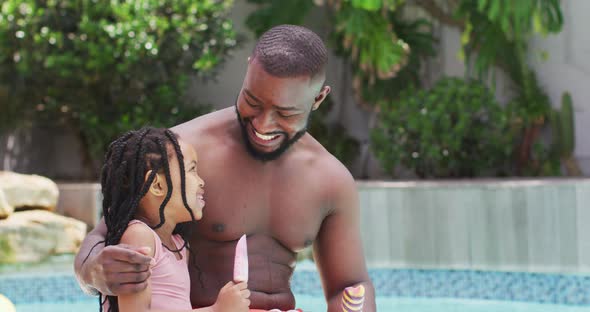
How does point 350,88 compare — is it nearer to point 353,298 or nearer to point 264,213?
point 264,213

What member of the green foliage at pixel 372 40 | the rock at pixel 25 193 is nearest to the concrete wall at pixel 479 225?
the green foliage at pixel 372 40

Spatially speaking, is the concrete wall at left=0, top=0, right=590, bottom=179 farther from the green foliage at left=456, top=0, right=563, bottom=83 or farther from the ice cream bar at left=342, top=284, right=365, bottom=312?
the ice cream bar at left=342, top=284, right=365, bottom=312

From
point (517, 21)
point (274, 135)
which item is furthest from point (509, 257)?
point (274, 135)

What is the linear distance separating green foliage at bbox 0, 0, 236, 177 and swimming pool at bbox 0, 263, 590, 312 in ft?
9.74

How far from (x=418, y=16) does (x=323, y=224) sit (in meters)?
8.86

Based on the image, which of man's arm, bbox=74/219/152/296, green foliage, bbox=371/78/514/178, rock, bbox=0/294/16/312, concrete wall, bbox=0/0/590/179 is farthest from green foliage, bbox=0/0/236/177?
man's arm, bbox=74/219/152/296

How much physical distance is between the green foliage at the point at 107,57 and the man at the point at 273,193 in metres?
6.83

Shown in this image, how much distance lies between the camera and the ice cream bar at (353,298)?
9.27 ft

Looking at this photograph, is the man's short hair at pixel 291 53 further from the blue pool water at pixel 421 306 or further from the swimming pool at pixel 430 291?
the swimming pool at pixel 430 291

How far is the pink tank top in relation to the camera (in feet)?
8.71

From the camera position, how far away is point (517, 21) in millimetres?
9477

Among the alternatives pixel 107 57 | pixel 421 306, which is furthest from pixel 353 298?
pixel 107 57

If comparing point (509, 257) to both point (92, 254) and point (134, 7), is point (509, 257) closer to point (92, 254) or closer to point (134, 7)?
point (134, 7)

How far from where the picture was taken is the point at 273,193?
301 cm
